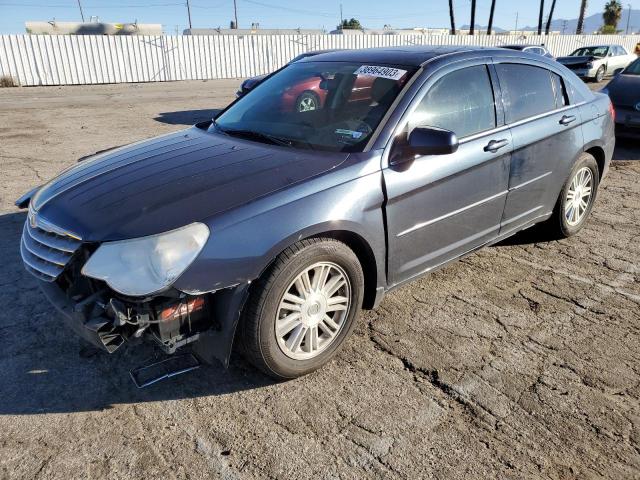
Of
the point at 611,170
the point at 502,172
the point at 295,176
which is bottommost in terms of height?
the point at 611,170

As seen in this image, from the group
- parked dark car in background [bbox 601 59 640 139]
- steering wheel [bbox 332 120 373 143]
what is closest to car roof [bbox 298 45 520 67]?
steering wheel [bbox 332 120 373 143]

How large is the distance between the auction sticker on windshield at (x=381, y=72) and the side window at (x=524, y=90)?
0.92m

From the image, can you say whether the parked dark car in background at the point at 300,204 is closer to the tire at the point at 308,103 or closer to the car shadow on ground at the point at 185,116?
the tire at the point at 308,103

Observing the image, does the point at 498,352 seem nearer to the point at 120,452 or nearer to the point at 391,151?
the point at 391,151

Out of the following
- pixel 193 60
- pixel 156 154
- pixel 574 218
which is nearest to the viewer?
pixel 156 154

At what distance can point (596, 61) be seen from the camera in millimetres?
21250

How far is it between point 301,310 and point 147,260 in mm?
865

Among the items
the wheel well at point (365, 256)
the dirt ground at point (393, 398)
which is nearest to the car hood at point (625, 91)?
the dirt ground at point (393, 398)

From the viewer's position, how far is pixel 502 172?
373 centimetres

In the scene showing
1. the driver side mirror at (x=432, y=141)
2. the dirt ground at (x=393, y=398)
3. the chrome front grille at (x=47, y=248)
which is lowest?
the dirt ground at (x=393, y=398)

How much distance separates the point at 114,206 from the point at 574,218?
406 cm

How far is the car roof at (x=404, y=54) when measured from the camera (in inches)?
139

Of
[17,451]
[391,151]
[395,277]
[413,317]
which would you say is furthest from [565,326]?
[17,451]

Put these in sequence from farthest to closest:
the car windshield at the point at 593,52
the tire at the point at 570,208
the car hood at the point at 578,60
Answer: the car windshield at the point at 593,52 → the car hood at the point at 578,60 → the tire at the point at 570,208
